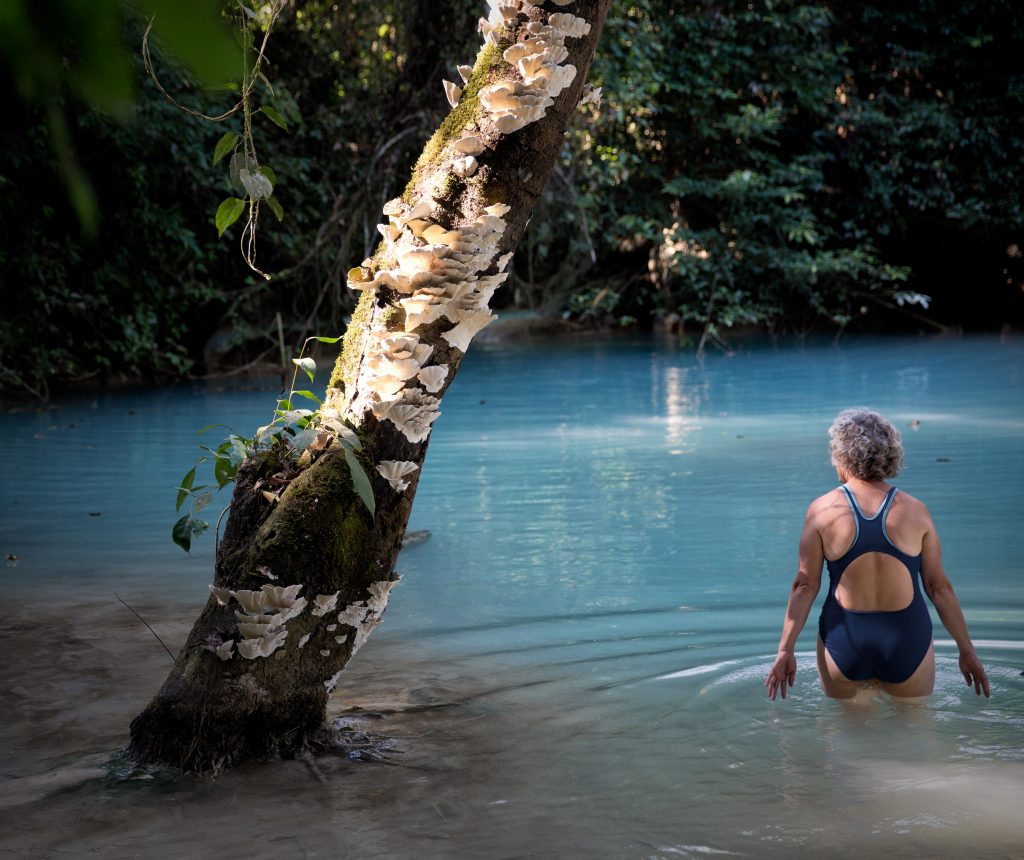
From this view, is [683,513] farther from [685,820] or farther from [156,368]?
[156,368]

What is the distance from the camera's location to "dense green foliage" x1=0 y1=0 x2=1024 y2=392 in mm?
14234

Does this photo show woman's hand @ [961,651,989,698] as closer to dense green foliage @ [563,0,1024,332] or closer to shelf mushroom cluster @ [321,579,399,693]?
shelf mushroom cluster @ [321,579,399,693]

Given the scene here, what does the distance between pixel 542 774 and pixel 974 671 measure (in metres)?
1.46

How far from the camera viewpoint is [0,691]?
14.3 ft

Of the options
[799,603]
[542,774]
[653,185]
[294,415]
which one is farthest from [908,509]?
[653,185]

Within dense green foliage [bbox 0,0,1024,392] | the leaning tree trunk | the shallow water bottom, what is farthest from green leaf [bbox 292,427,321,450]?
dense green foliage [bbox 0,0,1024,392]

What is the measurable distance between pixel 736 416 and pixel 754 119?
27.4 feet

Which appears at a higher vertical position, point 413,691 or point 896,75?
point 896,75

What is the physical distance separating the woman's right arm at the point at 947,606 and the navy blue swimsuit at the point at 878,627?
0.04 m

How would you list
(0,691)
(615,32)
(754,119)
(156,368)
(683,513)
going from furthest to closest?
1. (754,119)
2. (615,32)
3. (156,368)
4. (683,513)
5. (0,691)

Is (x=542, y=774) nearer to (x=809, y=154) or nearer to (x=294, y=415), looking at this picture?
(x=294, y=415)

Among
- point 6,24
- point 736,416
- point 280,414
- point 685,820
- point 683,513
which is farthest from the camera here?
point 736,416

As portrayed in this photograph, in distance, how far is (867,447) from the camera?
400 centimetres

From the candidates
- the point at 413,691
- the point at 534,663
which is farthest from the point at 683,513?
the point at 413,691
